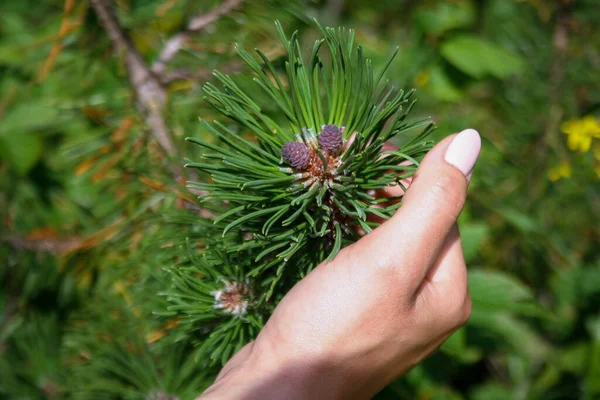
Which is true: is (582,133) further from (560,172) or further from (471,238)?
(471,238)

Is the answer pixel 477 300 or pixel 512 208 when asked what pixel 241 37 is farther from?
pixel 512 208

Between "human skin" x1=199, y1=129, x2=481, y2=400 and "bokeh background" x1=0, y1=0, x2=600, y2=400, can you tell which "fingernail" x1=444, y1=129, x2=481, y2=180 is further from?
"bokeh background" x1=0, y1=0, x2=600, y2=400

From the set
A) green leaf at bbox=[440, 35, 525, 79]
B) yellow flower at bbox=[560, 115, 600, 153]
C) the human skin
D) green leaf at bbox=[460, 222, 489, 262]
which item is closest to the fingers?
the human skin

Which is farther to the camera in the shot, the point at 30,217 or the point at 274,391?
the point at 30,217

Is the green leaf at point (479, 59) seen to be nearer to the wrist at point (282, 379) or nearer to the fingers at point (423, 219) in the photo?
the fingers at point (423, 219)

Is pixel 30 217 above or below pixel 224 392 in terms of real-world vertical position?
below

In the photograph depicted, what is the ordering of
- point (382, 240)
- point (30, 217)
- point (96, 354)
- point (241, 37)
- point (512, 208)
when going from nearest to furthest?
point (382, 240), point (96, 354), point (241, 37), point (30, 217), point (512, 208)

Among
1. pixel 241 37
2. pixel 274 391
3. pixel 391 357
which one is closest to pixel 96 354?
pixel 274 391
